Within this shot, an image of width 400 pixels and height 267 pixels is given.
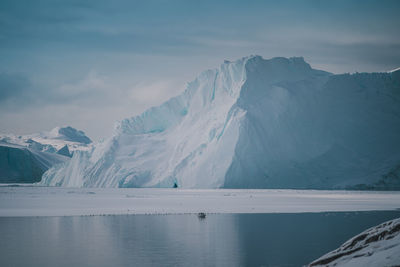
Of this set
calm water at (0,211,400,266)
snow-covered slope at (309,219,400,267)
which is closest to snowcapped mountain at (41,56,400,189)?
calm water at (0,211,400,266)

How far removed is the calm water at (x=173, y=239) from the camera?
10.6 m

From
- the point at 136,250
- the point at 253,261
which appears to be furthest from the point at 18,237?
the point at 253,261

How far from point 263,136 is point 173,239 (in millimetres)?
40964

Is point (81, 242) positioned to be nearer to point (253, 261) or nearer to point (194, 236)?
point (194, 236)

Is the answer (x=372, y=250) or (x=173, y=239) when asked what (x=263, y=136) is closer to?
(x=173, y=239)

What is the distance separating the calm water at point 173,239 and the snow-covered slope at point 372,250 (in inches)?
136

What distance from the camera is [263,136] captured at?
54.0m

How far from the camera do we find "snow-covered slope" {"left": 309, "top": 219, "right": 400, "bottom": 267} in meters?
5.13

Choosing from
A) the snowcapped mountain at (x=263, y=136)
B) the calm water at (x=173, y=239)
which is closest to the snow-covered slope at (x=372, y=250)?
the calm water at (x=173, y=239)

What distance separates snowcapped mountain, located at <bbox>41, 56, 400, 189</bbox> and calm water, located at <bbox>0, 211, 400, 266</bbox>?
3098cm

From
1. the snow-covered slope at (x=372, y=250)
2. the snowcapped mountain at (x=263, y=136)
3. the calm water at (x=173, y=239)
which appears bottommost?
the snow-covered slope at (x=372, y=250)

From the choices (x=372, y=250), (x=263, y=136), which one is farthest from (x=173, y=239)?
(x=263, y=136)

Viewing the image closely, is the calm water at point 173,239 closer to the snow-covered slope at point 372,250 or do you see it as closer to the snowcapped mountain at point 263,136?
the snow-covered slope at point 372,250

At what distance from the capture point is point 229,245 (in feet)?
42.2
